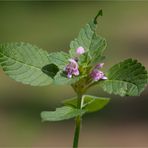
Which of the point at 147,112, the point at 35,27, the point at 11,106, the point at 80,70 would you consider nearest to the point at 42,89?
the point at 11,106

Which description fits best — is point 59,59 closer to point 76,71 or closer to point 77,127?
point 76,71

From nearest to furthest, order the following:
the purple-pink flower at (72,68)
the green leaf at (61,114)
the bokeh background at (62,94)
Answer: the green leaf at (61,114) → the purple-pink flower at (72,68) → the bokeh background at (62,94)

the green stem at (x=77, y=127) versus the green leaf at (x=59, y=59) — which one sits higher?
the green leaf at (x=59, y=59)

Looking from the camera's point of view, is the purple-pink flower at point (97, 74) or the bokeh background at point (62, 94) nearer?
the purple-pink flower at point (97, 74)

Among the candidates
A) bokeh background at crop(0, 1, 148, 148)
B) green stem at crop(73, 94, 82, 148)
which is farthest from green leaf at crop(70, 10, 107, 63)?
bokeh background at crop(0, 1, 148, 148)

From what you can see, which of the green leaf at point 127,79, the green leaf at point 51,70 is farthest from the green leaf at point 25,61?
the green leaf at point 127,79

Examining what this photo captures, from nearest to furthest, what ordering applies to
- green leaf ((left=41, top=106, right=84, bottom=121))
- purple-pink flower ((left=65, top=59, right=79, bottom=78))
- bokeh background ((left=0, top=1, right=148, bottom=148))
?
green leaf ((left=41, top=106, right=84, bottom=121)) → purple-pink flower ((left=65, top=59, right=79, bottom=78)) → bokeh background ((left=0, top=1, right=148, bottom=148))

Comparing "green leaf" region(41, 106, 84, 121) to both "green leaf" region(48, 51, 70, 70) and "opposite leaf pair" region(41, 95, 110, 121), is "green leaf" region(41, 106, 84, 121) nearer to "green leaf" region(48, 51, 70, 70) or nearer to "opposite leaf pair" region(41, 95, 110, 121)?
"opposite leaf pair" region(41, 95, 110, 121)

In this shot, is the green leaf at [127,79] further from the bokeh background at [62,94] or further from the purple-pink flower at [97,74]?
A: the bokeh background at [62,94]
